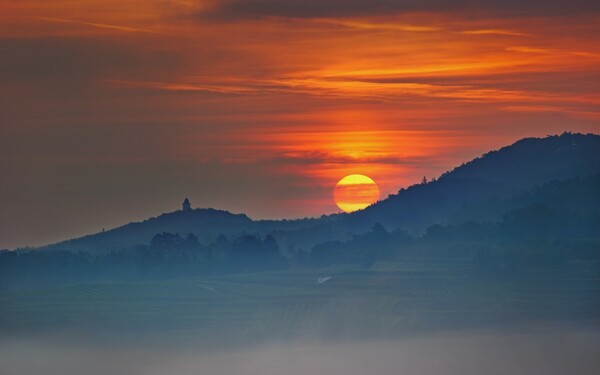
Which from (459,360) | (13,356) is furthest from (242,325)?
(459,360)

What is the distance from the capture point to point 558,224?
17912cm

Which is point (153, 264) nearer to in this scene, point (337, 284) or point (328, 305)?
point (337, 284)

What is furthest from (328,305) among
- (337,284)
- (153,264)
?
(153,264)

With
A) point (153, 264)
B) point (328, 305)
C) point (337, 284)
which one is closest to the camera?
point (328, 305)

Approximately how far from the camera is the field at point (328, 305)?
130 m

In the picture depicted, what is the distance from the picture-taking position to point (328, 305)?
452ft

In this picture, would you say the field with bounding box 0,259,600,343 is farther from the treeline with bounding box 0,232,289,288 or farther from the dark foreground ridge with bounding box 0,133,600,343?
the treeline with bounding box 0,232,289,288

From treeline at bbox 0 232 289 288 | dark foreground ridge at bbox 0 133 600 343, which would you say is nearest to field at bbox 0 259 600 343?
dark foreground ridge at bbox 0 133 600 343

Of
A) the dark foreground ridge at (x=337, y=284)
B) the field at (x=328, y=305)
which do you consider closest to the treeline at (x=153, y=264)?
the dark foreground ridge at (x=337, y=284)

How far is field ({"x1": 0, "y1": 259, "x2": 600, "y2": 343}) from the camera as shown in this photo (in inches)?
5098

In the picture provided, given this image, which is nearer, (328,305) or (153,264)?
(328,305)

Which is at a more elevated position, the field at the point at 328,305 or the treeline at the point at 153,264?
the treeline at the point at 153,264

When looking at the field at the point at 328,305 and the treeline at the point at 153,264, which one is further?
the treeline at the point at 153,264

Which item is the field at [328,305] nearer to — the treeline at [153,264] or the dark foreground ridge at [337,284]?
the dark foreground ridge at [337,284]
